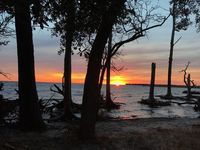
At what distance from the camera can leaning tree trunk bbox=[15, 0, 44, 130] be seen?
14234mm

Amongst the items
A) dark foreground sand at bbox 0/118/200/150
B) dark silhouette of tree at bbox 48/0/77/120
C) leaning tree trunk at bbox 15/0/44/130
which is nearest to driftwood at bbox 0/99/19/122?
dark foreground sand at bbox 0/118/200/150

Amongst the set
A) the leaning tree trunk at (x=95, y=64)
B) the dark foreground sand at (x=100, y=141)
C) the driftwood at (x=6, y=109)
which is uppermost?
the leaning tree trunk at (x=95, y=64)

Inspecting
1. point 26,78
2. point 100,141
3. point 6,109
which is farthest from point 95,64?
point 6,109

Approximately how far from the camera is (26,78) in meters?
14.5

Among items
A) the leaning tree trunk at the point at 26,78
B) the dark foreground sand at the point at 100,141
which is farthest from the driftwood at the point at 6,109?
the leaning tree trunk at the point at 26,78

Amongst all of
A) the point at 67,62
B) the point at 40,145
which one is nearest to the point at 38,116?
the point at 40,145

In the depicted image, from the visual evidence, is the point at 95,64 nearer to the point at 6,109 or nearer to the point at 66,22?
the point at 66,22

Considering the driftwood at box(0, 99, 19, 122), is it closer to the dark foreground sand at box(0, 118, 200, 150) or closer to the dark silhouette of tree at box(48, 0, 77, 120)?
the dark foreground sand at box(0, 118, 200, 150)

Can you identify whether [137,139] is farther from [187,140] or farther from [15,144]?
[15,144]

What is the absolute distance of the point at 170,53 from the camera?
52.1 meters

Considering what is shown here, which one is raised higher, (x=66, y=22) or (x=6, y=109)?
(x=66, y=22)

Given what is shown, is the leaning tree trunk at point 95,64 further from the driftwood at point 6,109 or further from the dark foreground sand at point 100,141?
the driftwood at point 6,109

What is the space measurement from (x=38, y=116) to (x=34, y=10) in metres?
5.13

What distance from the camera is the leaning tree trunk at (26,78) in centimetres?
1423
